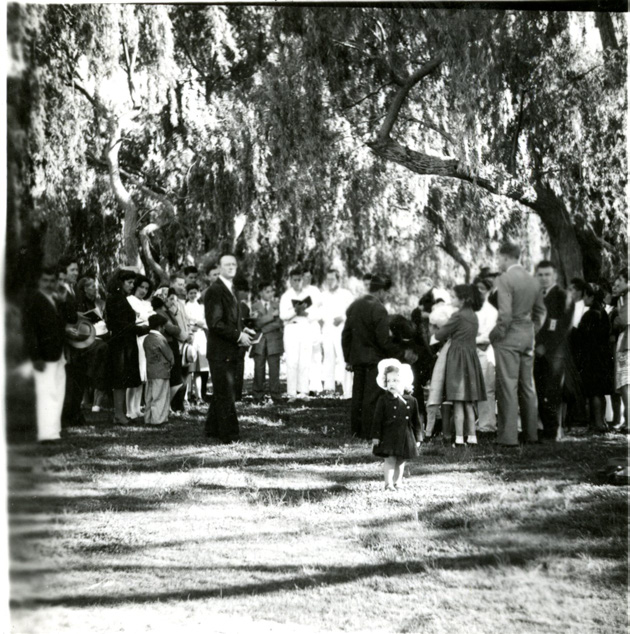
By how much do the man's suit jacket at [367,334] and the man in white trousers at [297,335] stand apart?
562mm

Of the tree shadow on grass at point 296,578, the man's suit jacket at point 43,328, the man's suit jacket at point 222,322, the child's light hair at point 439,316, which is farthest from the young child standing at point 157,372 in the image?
the child's light hair at point 439,316

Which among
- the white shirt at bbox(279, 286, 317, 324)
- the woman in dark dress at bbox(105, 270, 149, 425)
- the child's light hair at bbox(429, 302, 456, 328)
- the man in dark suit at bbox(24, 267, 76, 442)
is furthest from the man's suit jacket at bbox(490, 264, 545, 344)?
the man in dark suit at bbox(24, 267, 76, 442)

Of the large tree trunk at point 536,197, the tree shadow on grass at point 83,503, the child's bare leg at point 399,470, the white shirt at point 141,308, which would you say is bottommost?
the tree shadow on grass at point 83,503

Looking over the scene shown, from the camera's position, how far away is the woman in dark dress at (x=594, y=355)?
260 inches

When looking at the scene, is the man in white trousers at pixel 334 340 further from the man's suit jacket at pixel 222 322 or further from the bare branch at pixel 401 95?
the bare branch at pixel 401 95

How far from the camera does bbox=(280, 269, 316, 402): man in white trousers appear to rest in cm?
893

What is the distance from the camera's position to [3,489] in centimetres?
570

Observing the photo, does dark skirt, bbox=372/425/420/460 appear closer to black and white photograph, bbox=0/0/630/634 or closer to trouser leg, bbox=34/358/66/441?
black and white photograph, bbox=0/0/630/634

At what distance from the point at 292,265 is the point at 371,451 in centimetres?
186

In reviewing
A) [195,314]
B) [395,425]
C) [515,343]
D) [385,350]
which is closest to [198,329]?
[195,314]

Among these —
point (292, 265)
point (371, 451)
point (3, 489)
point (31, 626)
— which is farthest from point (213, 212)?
point (31, 626)

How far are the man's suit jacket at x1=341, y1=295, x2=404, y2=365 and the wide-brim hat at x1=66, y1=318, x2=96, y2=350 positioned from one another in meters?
2.65

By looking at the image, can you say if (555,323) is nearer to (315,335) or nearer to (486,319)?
(486,319)

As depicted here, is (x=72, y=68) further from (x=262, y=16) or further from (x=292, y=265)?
(x=292, y=265)
